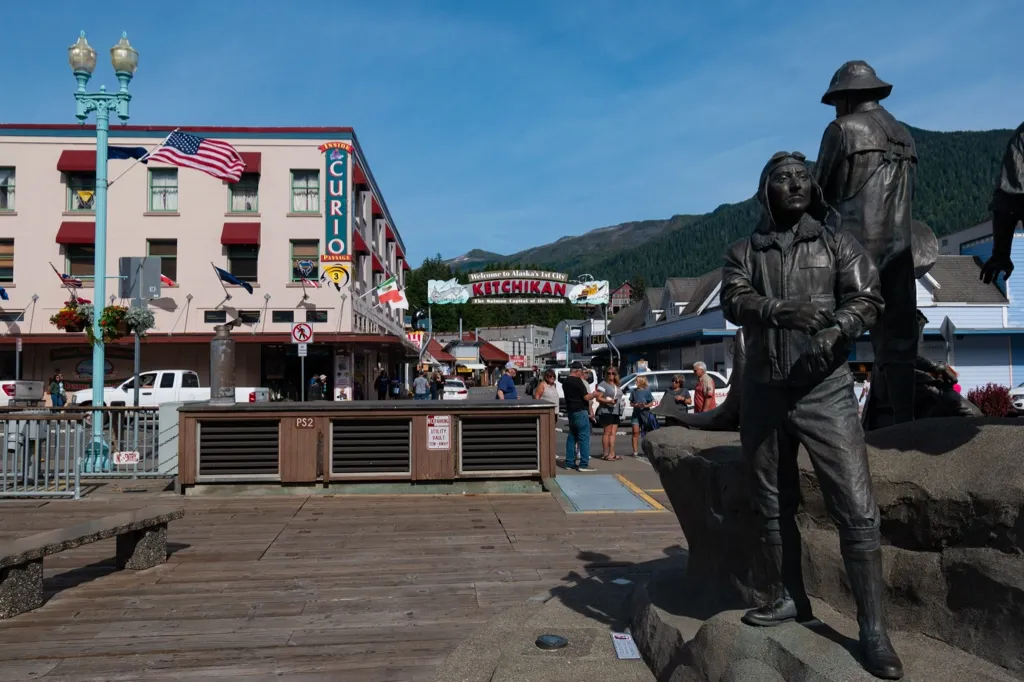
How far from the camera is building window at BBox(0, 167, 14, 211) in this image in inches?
1121

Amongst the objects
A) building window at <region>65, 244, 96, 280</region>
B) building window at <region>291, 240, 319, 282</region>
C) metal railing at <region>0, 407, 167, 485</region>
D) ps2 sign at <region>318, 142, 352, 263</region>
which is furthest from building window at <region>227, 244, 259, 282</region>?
metal railing at <region>0, 407, 167, 485</region>

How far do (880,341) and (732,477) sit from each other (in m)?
1.56

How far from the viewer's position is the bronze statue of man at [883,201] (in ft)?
15.3

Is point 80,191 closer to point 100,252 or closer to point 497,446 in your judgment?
point 100,252

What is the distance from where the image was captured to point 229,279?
27.0 m

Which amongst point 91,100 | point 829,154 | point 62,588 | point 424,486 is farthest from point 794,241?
point 91,100

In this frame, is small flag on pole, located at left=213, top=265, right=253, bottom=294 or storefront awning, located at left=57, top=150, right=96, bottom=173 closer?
small flag on pole, located at left=213, top=265, right=253, bottom=294

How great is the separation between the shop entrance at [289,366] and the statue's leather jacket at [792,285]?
89.2 ft

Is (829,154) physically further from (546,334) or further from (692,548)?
(546,334)

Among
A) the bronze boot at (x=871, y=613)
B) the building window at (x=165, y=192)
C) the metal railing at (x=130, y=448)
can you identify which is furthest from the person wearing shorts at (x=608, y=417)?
the building window at (x=165, y=192)

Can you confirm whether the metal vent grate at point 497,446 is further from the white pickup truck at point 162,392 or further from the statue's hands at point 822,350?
the white pickup truck at point 162,392

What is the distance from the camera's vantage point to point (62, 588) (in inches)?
233

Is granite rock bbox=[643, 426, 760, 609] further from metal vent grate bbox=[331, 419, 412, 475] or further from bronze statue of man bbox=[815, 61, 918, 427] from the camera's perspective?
metal vent grate bbox=[331, 419, 412, 475]

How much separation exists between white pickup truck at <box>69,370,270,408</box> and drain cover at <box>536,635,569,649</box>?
719 inches
